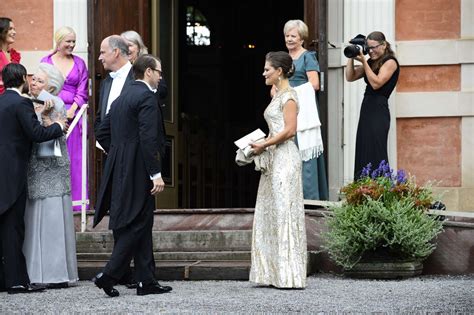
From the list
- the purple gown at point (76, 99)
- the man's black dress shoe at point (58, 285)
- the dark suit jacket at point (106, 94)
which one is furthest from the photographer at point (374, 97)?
the man's black dress shoe at point (58, 285)

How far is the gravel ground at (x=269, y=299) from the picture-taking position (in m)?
7.73

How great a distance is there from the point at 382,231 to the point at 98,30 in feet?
12.4

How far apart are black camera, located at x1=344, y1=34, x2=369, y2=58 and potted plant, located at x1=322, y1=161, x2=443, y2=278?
128 cm

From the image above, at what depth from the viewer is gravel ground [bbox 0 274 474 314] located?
25.4ft

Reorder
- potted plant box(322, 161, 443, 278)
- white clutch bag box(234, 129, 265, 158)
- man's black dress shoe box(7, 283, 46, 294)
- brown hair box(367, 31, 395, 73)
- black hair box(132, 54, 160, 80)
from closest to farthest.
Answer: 1. black hair box(132, 54, 160, 80)
2. man's black dress shoe box(7, 283, 46, 294)
3. white clutch bag box(234, 129, 265, 158)
4. potted plant box(322, 161, 443, 278)
5. brown hair box(367, 31, 395, 73)

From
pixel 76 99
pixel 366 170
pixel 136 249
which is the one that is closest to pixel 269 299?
pixel 136 249

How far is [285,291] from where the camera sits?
29.3ft

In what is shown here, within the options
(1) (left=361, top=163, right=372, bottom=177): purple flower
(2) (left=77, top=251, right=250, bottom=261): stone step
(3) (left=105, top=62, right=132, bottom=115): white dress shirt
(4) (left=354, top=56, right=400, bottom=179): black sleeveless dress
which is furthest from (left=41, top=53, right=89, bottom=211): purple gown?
(1) (left=361, top=163, right=372, bottom=177): purple flower

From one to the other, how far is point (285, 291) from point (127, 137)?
1.56 meters

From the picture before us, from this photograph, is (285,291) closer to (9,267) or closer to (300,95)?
(9,267)

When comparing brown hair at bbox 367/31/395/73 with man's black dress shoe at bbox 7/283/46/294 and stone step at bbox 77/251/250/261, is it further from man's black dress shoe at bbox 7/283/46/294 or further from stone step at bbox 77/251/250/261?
man's black dress shoe at bbox 7/283/46/294

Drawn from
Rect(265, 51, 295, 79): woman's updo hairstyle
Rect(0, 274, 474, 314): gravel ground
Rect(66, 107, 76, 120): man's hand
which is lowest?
Rect(0, 274, 474, 314): gravel ground

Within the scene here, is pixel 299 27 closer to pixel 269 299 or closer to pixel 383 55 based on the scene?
pixel 383 55

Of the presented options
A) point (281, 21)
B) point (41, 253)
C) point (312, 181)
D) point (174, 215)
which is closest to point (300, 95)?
point (312, 181)
